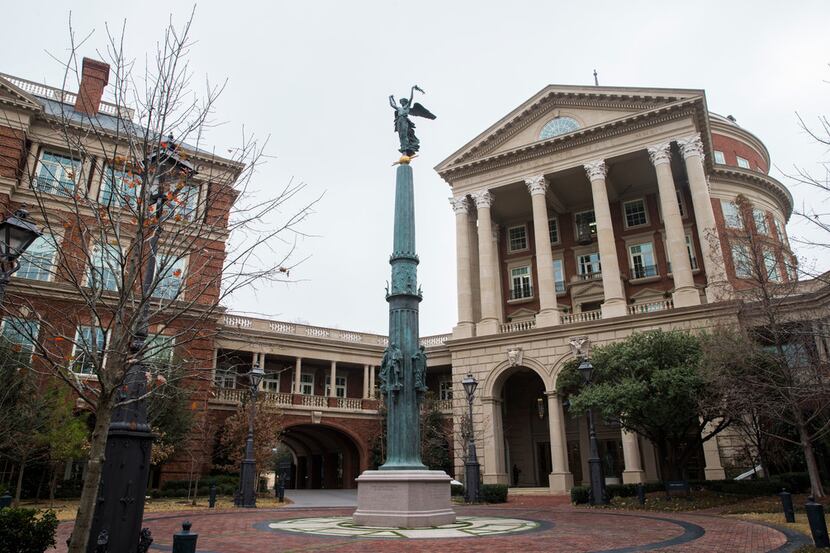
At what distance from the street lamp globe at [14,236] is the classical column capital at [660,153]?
32440 mm

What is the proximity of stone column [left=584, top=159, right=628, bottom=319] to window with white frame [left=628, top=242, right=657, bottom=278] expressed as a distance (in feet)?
15.1

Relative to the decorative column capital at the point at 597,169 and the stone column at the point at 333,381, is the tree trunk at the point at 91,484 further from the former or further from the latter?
the stone column at the point at 333,381

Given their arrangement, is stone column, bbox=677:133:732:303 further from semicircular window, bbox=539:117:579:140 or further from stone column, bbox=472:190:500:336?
stone column, bbox=472:190:500:336

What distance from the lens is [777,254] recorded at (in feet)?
66.8

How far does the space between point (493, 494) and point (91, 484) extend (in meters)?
21.3

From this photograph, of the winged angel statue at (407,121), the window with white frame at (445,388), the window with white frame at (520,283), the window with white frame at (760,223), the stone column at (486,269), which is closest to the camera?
the winged angel statue at (407,121)

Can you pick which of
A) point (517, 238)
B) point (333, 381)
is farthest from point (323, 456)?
point (517, 238)

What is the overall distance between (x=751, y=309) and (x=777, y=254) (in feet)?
7.00

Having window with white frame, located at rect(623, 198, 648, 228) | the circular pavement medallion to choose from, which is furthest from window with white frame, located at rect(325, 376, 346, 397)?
the circular pavement medallion

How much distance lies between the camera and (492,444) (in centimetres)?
3278

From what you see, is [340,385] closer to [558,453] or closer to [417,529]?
[558,453]

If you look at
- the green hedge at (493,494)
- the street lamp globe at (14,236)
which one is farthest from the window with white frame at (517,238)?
the street lamp globe at (14,236)

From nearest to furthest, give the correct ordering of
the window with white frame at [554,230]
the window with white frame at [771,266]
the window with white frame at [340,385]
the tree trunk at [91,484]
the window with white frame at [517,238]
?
the tree trunk at [91,484], the window with white frame at [771,266], the window with white frame at [554,230], the window with white frame at [340,385], the window with white frame at [517,238]

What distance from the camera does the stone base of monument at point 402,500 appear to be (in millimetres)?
12938
